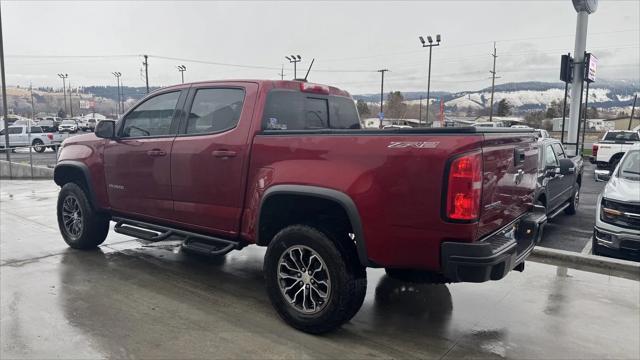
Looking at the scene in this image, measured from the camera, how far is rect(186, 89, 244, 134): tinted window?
14.7 feet

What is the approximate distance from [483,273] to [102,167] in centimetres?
448

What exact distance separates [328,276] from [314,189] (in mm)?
659

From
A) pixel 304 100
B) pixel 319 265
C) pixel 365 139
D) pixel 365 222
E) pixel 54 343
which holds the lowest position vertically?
pixel 54 343

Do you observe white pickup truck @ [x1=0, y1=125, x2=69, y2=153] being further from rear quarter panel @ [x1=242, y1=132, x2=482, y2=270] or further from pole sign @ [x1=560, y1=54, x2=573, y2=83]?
rear quarter panel @ [x1=242, y1=132, x2=482, y2=270]

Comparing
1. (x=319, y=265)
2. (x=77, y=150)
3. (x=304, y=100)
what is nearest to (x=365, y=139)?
(x=319, y=265)

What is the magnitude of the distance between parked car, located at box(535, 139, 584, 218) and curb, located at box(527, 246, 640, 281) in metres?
1.37

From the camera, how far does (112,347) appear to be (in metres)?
3.57

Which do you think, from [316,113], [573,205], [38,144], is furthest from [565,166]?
[38,144]

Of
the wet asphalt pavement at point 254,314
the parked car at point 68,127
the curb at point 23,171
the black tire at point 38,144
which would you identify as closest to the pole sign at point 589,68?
the wet asphalt pavement at point 254,314

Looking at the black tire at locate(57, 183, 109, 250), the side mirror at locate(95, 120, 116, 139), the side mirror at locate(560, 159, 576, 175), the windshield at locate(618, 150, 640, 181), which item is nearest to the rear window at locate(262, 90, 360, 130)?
the side mirror at locate(95, 120, 116, 139)

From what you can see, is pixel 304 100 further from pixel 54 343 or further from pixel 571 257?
pixel 571 257

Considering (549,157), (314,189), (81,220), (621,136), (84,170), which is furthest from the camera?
(621,136)

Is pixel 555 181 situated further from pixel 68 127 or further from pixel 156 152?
pixel 68 127

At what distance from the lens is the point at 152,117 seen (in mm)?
5316
